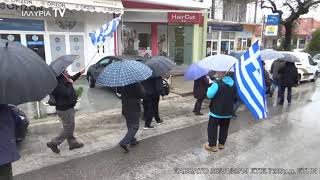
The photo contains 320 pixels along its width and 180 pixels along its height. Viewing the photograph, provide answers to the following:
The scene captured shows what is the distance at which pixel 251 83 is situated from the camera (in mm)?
5137

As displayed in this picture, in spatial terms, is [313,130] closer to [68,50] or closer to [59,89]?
[59,89]

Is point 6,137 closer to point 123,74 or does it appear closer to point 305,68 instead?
point 123,74

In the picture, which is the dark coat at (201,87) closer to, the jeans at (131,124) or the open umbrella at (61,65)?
the jeans at (131,124)

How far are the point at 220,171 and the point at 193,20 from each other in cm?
1321

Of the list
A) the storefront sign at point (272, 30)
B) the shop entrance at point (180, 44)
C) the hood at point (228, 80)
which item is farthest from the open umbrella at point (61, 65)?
the shop entrance at point (180, 44)

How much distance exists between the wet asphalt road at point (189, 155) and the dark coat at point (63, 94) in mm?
1018

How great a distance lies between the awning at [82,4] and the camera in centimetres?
1172

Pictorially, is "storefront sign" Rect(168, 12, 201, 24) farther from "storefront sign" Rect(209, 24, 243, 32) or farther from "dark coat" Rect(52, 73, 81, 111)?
"dark coat" Rect(52, 73, 81, 111)

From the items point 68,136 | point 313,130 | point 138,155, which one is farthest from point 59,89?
point 313,130

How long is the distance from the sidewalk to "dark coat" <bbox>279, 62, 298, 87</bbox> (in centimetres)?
263

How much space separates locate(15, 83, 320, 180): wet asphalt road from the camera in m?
4.99

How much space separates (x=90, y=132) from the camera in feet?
23.3

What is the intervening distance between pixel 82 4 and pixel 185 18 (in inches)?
238

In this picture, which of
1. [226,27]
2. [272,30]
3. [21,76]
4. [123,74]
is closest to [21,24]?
[123,74]
